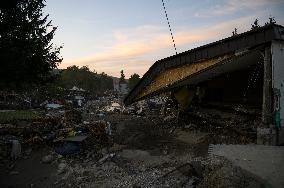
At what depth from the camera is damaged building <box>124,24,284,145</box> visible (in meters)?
9.09

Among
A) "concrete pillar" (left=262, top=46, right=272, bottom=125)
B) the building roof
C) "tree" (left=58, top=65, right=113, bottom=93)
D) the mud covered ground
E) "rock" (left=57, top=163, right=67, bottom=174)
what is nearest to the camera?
the mud covered ground

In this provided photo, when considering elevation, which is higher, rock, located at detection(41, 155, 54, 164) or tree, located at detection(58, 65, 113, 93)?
tree, located at detection(58, 65, 113, 93)

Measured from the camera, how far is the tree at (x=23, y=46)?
11.6 metres

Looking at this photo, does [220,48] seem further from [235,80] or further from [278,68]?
[235,80]

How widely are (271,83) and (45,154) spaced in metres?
8.08

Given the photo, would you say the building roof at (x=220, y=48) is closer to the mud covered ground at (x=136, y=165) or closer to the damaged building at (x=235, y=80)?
the damaged building at (x=235, y=80)

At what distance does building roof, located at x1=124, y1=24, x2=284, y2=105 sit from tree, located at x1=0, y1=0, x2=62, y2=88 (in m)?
4.59

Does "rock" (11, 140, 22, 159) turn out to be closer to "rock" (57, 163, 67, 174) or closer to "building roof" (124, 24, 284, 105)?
"rock" (57, 163, 67, 174)

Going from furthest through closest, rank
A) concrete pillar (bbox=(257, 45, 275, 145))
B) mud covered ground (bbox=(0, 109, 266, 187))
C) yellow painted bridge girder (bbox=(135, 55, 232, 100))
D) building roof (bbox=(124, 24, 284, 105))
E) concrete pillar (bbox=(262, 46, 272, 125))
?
yellow painted bridge girder (bbox=(135, 55, 232, 100)) < concrete pillar (bbox=(262, 46, 272, 125)) < concrete pillar (bbox=(257, 45, 275, 145)) < building roof (bbox=(124, 24, 284, 105)) < mud covered ground (bbox=(0, 109, 266, 187))

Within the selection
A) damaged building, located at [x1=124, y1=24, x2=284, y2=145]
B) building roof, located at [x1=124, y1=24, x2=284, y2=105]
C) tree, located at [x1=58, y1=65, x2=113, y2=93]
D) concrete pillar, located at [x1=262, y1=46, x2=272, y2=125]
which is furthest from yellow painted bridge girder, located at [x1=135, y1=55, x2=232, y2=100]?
tree, located at [x1=58, y1=65, x2=113, y2=93]

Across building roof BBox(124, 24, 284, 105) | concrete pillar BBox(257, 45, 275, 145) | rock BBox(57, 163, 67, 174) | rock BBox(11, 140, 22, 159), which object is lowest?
rock BBox(57, 163, 67, 174)

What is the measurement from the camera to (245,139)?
33.8 feet

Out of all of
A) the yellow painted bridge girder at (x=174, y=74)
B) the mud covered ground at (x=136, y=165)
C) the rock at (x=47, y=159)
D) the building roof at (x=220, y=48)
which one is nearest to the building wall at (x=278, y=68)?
the building roof at (x=220, y=48)

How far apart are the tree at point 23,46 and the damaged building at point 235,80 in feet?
14.0
